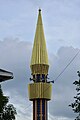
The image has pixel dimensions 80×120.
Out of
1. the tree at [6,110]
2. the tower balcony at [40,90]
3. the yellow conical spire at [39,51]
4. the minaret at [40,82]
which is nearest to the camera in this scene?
the tree at [6,110]

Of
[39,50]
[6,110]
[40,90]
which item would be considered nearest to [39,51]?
[39,50]

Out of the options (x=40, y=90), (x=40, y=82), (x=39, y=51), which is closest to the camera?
(x=40, y=90)

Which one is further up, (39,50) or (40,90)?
(39,50)

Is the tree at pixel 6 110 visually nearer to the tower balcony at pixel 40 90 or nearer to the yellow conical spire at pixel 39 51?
the tower balcony at pixel 40 90

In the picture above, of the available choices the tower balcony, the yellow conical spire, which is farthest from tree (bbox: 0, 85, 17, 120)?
the yellow conical spire

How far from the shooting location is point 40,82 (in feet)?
561

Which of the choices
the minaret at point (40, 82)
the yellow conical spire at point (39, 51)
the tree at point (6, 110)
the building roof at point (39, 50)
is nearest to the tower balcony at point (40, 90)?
the minaret at point (40, 82)

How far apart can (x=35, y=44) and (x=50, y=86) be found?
56.5ft

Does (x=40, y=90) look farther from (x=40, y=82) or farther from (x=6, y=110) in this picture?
(x=6, y=110)

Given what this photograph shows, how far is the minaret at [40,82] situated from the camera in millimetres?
168750

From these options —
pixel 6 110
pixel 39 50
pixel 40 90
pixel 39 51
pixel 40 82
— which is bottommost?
pixel 6 110

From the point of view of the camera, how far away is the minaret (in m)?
169

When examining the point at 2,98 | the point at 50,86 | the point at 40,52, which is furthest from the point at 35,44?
the point at 2,98

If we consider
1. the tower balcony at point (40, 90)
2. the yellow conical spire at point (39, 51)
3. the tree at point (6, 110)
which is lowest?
the tree at point (6, 110)
